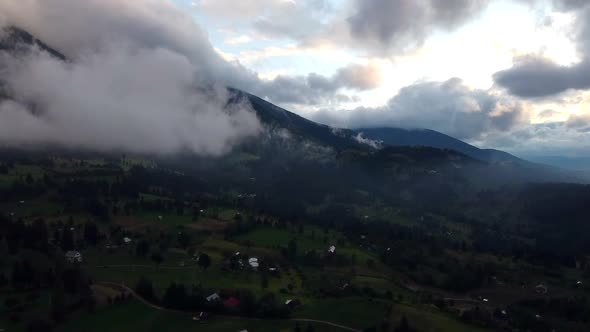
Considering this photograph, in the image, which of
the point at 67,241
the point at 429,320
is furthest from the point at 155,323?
the point at 67,241

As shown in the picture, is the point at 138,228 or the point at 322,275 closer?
the point at 322,275

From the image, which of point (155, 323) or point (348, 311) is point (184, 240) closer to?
point (155, 323)

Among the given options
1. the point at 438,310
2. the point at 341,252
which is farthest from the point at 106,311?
the point at 341,252

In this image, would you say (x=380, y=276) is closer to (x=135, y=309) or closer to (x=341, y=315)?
(x=341, y=315)

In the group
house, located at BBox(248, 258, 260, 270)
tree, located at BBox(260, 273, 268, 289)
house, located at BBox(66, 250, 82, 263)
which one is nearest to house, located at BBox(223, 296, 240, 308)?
tree, located at BBox(260, 273, 268, 289)

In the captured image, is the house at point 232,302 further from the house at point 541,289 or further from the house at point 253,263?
the house at point 541,289

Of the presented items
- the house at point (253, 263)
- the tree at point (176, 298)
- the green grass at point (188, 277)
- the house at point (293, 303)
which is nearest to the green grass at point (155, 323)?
the tree at point (176, 298)

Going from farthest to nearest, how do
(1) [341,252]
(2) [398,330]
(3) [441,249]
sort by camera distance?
(3) [441,249], (1) [341,252], (2) [398,330]
